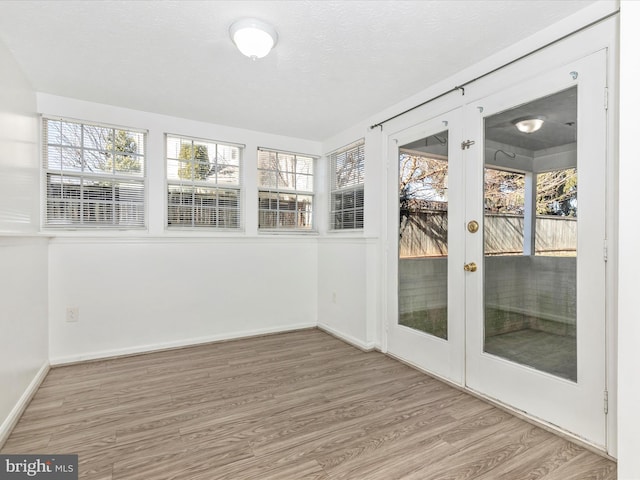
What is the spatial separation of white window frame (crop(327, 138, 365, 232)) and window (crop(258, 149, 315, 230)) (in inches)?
13.3

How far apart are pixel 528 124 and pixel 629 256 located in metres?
1.16

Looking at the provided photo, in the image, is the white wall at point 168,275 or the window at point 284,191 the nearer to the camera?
the white wall at point 168,275

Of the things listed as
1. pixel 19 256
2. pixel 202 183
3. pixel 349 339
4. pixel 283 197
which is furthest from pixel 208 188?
pixel 349 339

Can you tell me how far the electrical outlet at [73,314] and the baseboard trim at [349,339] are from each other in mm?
2613

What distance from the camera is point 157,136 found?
341 centimetres

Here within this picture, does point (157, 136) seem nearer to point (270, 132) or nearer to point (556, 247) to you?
point (270, 132)

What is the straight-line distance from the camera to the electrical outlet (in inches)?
118

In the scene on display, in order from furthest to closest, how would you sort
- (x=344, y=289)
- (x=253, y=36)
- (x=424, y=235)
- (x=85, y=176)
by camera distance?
(x=344, y=289) < (x=85, y=176) < (x=424, y=235) < (x=253, y=36)

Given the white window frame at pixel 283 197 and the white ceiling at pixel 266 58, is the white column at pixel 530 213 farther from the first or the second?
the white window frame at pixel 283 197

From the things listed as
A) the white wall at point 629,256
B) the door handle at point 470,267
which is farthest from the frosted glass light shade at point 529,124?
the door handle at point 470,267

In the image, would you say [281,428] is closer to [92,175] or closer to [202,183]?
[202,183]

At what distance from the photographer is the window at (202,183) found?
3.57 meters

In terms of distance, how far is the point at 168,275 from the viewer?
3439 mm

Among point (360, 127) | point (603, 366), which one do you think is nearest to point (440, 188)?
point (360, 127)
